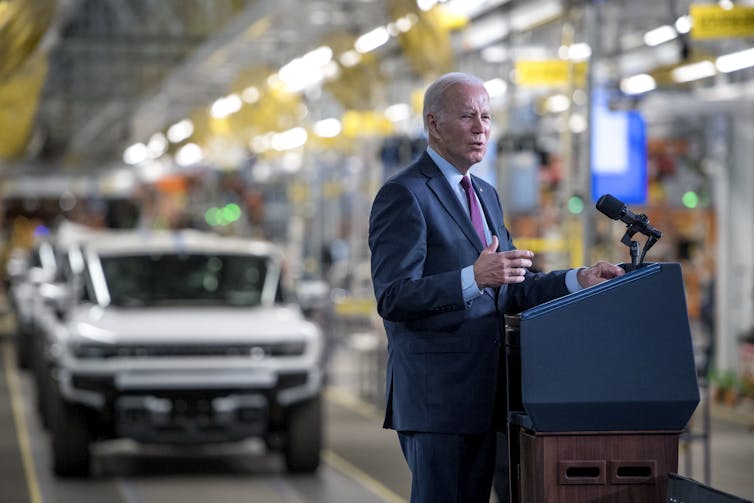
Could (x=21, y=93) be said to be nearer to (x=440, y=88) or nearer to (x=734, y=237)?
(x=734, y=237)

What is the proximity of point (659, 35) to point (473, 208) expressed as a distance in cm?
1854

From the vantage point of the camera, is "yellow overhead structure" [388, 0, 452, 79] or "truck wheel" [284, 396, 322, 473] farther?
"yellow overhead structure" [388, 0, 452, 79]

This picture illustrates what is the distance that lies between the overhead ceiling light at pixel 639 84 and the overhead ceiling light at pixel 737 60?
165cm

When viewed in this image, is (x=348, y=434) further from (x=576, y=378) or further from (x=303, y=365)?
(x=576, y=378)

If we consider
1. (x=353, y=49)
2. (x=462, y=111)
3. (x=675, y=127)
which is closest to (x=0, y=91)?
(x=353, y=49)

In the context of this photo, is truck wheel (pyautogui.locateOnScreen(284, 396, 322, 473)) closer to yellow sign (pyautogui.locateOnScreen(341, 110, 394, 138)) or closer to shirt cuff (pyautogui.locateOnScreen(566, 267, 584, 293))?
shirt cuff (pyautogui.locateOnScreen(566, 267, 584, 293))

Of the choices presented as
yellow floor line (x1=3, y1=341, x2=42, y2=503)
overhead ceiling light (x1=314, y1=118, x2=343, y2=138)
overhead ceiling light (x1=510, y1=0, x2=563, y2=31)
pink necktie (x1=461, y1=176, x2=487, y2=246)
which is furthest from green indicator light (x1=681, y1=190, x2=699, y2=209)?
pink necktie (x1=461, y1=176, x2=487, y2=246)

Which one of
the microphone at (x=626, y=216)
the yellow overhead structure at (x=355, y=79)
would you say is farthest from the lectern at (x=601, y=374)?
the yellow overhead structure at (x=355, y=79)

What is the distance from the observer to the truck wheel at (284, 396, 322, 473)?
1206 centimetres

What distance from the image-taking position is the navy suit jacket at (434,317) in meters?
4.61

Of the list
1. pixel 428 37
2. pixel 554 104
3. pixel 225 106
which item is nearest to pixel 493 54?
pixel 554 104

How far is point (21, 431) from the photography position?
50.9 ft

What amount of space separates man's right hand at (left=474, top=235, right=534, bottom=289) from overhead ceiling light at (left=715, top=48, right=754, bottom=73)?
15.6 metres

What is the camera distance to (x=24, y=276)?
2502 centimetres
